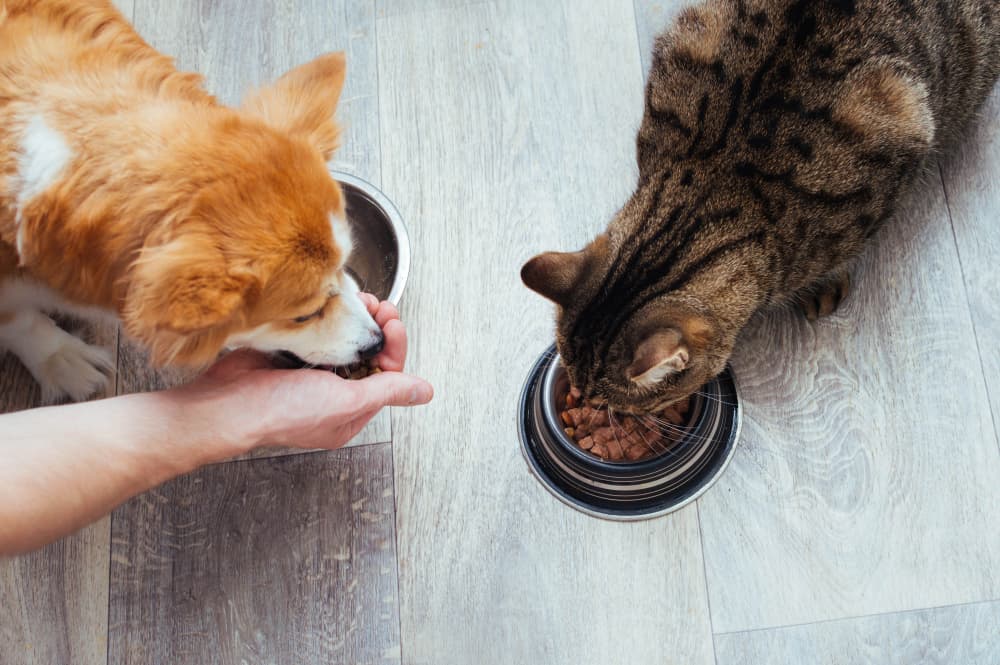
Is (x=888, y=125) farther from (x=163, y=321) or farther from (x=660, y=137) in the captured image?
(x=163, y=321)

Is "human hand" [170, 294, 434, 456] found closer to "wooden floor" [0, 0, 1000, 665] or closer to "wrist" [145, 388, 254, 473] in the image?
"wrist" [145, 388, 254, 473]

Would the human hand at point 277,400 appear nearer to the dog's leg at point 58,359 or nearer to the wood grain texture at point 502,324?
the wood grain texture at point 502,324

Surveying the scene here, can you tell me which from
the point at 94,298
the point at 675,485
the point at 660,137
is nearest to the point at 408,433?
the point at 675,485

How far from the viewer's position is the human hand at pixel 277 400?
1.47 meters

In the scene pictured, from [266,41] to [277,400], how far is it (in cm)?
114

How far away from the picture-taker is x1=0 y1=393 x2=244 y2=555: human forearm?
4.34ft

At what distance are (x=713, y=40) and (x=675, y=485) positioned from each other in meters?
0.93

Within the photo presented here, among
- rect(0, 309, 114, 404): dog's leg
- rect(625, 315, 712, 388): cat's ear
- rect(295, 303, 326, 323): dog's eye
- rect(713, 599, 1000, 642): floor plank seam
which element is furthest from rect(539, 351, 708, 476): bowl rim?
rect(0, 309, 114, 404): dog's leg

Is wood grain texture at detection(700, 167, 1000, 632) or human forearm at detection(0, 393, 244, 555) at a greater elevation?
wood grain texture at detection(700, 167, 1000, 632)

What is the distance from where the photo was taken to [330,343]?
1496 mm

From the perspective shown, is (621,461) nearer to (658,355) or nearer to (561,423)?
(561,423)

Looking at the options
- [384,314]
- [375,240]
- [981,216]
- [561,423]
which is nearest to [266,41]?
[375,240]

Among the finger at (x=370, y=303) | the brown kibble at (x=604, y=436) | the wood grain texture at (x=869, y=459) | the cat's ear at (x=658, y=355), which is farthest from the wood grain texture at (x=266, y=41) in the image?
the wood grain texture at (x=869, y=459)

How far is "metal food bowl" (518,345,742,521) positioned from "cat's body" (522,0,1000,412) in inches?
7.7
